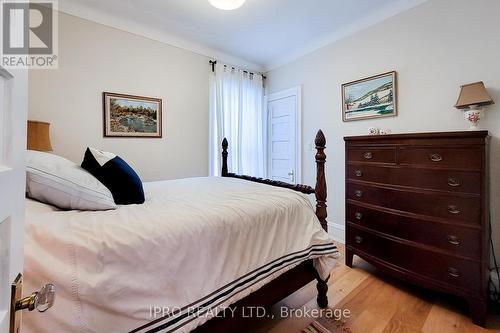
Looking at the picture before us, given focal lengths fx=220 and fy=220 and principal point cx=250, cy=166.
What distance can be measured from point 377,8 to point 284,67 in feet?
4.75

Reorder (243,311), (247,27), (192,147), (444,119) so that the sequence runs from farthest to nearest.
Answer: (192,147), (247,27), (444,119), (243,311)

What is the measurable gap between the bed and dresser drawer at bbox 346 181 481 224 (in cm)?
77

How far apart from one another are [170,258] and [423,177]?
6.05 feet

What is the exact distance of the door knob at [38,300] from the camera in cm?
45

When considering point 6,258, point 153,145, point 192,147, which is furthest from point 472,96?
point 153,145

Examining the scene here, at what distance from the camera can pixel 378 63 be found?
243 cm

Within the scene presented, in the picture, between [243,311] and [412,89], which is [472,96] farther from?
[243,311]

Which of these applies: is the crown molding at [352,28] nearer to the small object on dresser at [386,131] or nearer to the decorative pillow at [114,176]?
the small object on dresser at [386,131]

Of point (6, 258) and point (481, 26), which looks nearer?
point (6, 258)

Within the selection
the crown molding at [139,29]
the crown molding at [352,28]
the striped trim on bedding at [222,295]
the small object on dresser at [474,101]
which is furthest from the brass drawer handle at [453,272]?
the crown molding at [139,29]

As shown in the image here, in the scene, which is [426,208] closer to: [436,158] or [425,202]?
[425,202]

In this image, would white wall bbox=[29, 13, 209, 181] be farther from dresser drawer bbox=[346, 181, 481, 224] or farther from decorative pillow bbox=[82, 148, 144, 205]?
dresser drawer bbox=[346, 181, 481, 224]

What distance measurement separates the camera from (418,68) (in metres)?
2.14

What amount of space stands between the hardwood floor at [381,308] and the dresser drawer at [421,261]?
→ 23cm
